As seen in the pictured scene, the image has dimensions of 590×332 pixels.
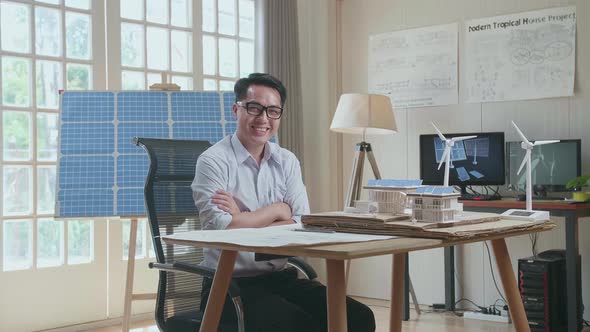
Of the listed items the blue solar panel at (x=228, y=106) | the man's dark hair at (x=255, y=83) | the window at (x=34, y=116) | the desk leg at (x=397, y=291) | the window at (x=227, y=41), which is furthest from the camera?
the window at (x=227, y=41)

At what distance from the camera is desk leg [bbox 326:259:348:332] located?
1.59m

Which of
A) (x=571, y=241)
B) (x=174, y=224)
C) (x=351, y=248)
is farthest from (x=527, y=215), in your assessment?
(x=571, y=241)

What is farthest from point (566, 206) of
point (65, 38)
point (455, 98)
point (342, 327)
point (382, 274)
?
point (65, 38)

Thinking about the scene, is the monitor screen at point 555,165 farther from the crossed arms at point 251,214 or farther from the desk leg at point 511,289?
the crossed arms at point 251,214

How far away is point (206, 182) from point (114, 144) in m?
1.35

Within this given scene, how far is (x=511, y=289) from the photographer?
2361mm

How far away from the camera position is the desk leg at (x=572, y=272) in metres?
3.87

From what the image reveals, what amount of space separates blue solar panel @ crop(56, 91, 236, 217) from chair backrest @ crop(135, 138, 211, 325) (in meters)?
1.02

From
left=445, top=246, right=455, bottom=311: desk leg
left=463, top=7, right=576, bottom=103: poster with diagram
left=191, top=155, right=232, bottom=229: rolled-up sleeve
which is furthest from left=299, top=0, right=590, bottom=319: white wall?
left=191, top=155, right=232, bottom=229: rolled-up sleeve

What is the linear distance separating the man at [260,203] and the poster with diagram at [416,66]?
2606 mm

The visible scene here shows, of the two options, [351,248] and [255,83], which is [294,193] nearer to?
[255,83]

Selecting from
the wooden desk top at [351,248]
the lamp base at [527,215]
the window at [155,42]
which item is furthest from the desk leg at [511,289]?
the window at [155,42]

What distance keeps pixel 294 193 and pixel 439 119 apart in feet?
8.78

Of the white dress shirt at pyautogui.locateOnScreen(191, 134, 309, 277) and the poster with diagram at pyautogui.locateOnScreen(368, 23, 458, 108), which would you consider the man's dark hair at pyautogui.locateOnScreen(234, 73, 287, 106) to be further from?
the poster with diagram at pyautogui.locateOnScreen(368, 23, 458, 108)
